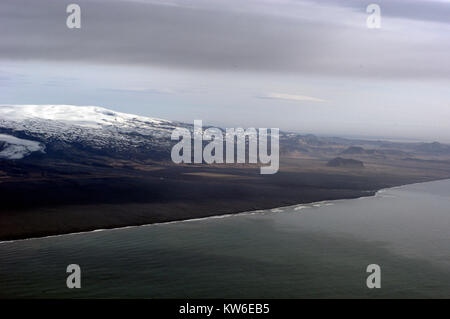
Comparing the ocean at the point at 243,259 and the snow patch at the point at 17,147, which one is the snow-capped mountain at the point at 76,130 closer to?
the snow patch at the point at 17,147

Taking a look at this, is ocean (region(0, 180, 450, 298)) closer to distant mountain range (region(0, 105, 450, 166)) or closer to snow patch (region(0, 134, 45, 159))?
snow patch (region(0, 134, 45, 159))

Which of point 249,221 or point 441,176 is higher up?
point 441,176

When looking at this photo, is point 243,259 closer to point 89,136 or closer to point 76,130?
point 89,136

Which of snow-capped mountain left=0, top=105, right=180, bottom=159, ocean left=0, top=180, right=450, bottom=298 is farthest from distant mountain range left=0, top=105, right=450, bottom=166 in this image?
ocean left=0, top=180, right=450, bottom=298

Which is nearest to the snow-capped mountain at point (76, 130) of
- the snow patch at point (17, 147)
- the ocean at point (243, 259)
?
the snow patch at point (17, 147)

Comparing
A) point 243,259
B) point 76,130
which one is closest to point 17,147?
point 76,130
